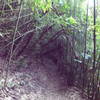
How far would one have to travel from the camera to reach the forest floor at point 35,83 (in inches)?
106

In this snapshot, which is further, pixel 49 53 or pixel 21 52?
pixel 49 53

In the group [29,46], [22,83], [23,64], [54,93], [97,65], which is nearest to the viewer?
[97,65]

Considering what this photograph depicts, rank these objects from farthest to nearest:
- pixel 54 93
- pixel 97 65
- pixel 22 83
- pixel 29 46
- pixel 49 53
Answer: pixel 49 53, pixel 29 46, pixel 54 93, pixel 22 83, pixel 97 65

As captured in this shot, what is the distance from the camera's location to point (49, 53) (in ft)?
15.7

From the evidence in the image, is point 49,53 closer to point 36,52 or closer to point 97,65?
point 36,52

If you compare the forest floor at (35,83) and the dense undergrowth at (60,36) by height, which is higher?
the dense undergrowth at (60,36)

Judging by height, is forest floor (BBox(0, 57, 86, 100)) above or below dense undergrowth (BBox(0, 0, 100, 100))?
below

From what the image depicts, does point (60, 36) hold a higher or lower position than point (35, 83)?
higher

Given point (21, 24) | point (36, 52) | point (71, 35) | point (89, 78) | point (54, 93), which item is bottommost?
point (54, 93)

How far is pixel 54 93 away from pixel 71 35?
161 centimetres

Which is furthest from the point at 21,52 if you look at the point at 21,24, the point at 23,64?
the point at 21,24

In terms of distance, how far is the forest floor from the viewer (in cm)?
271

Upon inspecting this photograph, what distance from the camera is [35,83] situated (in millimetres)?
3545

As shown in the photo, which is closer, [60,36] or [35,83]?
[35,83]
